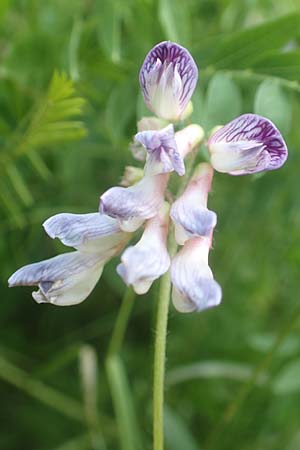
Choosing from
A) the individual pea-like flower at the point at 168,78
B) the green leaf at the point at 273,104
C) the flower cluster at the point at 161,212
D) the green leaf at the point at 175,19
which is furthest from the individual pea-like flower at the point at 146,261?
the green leaf at the point at 175,19

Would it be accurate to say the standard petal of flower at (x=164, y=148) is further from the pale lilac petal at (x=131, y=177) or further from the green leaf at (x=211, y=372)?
the green leaf at (x=211, y=372)

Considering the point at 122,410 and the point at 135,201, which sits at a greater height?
the point at 135,201

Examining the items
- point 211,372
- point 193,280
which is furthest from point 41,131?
point 211,372

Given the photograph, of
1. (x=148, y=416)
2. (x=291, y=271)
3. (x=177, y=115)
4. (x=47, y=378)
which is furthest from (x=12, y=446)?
(x=177, y=115)

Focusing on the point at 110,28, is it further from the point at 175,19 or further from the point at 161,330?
the point at 161,330

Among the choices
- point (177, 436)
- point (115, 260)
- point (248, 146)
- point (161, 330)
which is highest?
point (248, 146)

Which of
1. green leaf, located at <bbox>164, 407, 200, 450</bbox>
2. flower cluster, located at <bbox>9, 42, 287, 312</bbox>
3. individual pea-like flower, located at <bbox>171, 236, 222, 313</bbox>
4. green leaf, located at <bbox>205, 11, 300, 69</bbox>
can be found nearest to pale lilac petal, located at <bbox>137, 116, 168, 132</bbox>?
flower cluster, located at <bbox>9, 42, 287, 312</bbox>
